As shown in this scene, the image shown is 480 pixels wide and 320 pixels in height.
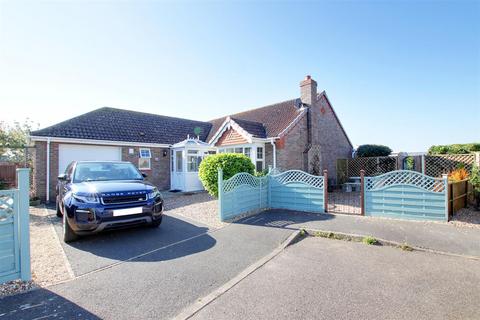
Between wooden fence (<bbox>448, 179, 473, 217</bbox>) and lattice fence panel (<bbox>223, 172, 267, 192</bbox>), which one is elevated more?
lattice fence panel (<bbox>223, 172, 267, 192</bbox>)

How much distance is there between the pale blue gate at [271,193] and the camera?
7.41 metres

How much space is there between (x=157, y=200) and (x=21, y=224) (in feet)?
8.83

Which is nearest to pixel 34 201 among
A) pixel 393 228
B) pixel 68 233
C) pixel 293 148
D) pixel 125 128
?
pixel 125 128

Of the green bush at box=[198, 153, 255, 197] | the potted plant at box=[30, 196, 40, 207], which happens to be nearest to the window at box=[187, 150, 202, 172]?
the green bush at box=[198, 153, 255, 197]

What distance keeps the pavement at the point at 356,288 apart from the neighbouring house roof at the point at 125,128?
38.8 ft

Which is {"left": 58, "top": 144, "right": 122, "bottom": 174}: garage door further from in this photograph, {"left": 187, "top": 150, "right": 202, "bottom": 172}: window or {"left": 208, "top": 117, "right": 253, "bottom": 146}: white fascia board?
{"left": 208, "top": 117, "right": 253, "bottom": 146}: white fascia board

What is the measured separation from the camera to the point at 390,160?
15414 mm

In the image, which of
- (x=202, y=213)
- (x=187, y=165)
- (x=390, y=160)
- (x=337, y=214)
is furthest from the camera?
(x=390, y=160)

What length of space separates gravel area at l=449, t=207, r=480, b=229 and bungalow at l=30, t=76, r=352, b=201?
680cm

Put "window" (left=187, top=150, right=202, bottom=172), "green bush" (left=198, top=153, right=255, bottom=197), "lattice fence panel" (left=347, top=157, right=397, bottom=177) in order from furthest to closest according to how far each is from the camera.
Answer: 1. "lattice fence panel" (left=347, top=157, right=397, bottom=177)
2. "window" (left=187, top=150, right=202, bottom=172)
3. "green bush" (left=198, top=153, right=255, bottom=197)

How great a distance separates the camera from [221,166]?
29.7ft

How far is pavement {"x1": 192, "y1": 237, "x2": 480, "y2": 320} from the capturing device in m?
2.82

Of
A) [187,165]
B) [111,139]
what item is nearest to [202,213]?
[187,165]

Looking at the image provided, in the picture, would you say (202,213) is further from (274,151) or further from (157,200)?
(274,151)
